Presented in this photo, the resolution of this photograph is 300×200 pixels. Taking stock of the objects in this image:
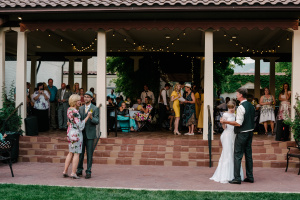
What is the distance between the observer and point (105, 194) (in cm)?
691

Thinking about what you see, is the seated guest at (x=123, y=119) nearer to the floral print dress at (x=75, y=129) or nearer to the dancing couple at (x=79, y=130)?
the dancing couple at (x=79, y=130)

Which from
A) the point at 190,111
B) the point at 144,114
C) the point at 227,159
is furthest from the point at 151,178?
the point at 144,114

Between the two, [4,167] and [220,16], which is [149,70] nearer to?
[220,16]

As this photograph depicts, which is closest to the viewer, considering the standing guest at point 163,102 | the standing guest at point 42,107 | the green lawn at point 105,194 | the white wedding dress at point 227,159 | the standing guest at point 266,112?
the green lawn at point 105,194

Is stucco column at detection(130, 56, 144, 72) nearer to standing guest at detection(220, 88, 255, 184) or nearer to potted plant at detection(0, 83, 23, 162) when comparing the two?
potted plant at detection(0, 83, 23, 162)

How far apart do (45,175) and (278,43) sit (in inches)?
459

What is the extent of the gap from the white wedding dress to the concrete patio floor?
Answer: 227mm

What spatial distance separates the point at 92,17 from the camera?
11688mm

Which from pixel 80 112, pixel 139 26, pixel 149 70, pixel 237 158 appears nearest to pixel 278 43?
pixel 149 70

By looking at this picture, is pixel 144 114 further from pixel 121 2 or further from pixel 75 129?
pixel 75 129

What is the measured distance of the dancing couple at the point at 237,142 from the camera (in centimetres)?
812

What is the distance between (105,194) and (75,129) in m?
1.83

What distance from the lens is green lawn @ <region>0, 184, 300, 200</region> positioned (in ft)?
21.9

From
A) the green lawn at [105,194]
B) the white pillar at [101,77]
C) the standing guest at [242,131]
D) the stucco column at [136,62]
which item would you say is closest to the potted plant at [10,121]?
the white pillar at [101,77]
